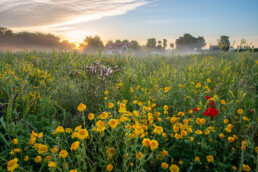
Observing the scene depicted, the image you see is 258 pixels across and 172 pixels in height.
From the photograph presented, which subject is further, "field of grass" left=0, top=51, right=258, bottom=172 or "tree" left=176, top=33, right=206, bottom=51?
"tree" left=176, top=33, right=206, bottom=51

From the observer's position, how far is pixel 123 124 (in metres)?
1.78

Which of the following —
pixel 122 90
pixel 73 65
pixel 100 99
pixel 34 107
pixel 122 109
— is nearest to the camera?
pixel 122 109

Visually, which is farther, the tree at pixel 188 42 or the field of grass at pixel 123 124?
the tree at pixel 188 42

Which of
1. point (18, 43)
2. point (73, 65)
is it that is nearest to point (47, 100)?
point (73, 65)

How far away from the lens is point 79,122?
82.3 inches

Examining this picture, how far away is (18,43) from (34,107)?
36032mm

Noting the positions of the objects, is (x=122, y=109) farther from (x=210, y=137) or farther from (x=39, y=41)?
(x=39, y=41)

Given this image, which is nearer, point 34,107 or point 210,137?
point 210,137

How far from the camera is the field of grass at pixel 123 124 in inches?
48.8

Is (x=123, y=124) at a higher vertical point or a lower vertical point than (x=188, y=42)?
lower

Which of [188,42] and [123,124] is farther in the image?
[188,42]

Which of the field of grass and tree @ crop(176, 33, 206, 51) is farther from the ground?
tree @ crop(176, 33, 206, 51)

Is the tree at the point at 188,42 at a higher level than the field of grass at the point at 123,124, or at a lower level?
higher

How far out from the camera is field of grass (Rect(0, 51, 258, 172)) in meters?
1.24
